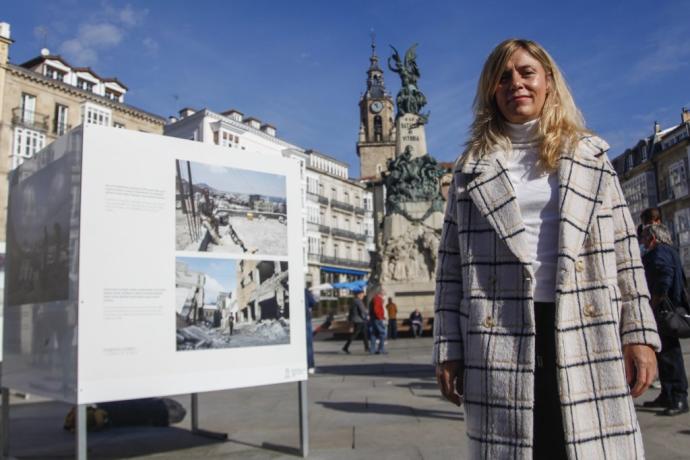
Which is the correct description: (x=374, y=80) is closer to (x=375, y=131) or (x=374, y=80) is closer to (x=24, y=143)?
(x=375, y=131)

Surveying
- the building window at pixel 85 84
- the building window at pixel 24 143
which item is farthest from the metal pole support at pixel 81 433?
the building window at pixel 85 84

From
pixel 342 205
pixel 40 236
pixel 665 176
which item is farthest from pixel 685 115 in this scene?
pixel 40 236

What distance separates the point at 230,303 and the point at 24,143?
39337mm

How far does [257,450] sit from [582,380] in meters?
3.71

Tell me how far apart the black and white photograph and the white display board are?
15mm

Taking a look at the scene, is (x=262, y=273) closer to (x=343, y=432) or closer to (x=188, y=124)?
(x=343, y=432)

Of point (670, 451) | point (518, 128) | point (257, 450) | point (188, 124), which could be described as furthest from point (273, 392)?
point (188, 124)

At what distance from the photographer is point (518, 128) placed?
7.39 ft

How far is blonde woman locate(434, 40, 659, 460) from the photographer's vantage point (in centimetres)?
187

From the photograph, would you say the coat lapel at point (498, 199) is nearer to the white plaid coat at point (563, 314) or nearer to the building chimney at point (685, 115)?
the white plaid coat at point (563, 314)

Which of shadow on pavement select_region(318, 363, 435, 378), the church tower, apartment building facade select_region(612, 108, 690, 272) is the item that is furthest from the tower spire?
shadow on pavement select_region(318, 363, 435, 378)

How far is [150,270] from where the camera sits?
13.8ft

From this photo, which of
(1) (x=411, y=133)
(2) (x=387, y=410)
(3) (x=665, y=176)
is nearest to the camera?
(2) (x=387, y=410)

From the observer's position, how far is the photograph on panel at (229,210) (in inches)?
177
